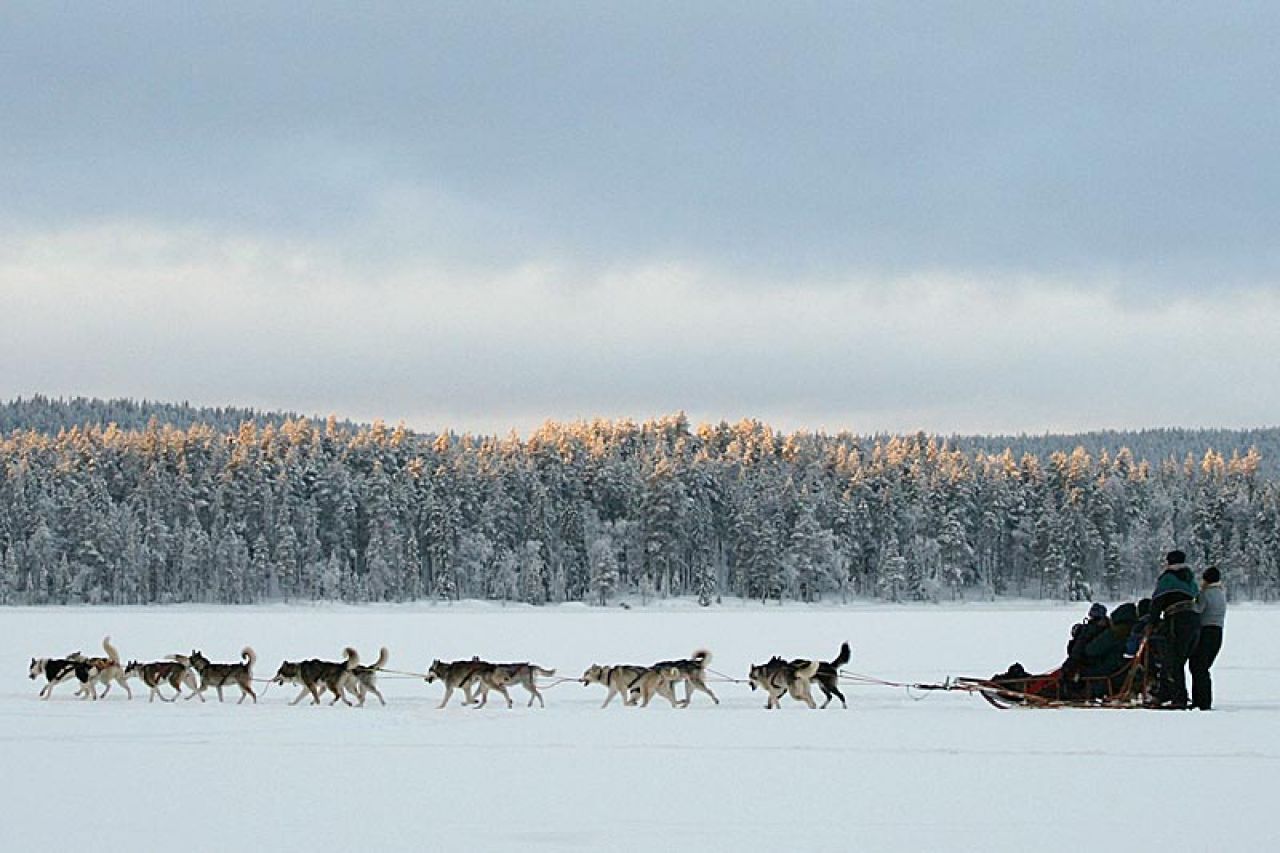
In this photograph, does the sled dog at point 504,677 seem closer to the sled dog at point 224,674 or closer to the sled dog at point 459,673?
the sled dog at point 459,673

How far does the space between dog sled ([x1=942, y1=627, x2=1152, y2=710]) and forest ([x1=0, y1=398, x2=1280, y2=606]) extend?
70.0 metres

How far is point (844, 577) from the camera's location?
91688 mm

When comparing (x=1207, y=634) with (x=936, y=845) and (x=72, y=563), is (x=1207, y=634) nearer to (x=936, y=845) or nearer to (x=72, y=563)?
(x=936, y=845)

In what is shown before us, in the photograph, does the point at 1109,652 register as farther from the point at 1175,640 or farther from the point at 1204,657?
the point at 1204,657

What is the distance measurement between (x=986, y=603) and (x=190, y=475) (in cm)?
5473

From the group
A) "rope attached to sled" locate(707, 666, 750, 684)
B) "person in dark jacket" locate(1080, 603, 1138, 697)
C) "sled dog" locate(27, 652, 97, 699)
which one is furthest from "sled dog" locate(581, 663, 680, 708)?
"sled dog" locate(27, 652, 97, 699)

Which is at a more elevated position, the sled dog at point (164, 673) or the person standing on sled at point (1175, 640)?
the person standing on sled at point (1175, 640)

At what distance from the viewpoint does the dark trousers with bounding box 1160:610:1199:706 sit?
14.6 metres

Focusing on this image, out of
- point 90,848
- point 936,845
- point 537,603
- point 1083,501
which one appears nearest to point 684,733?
point 936,845

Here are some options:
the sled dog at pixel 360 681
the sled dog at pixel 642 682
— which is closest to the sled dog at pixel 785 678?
the sled dog at pixel 642 682

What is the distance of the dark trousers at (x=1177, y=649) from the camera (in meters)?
14.6

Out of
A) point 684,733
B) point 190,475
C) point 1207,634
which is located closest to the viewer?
point 684,733

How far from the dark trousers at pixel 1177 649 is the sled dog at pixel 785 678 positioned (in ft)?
12.4

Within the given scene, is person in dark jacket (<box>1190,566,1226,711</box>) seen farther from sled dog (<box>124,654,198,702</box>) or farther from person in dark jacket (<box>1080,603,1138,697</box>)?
sled dog (<box>124,654,198,702</box>)
